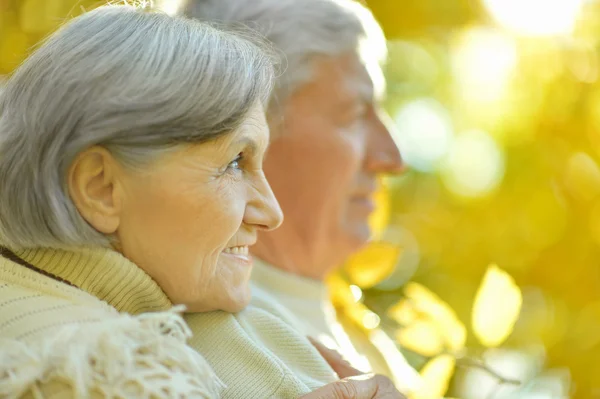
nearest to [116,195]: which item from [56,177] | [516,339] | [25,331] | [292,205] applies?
[56,177]

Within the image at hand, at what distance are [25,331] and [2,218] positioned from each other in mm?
166

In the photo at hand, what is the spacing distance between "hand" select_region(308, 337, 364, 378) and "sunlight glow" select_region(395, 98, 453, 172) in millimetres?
1560

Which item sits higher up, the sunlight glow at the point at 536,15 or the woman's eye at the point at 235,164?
the woman's eye at the point at 235,164

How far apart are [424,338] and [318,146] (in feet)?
1.36

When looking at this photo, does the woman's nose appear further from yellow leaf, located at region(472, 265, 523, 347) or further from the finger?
yellow leaf, located at region(472, 265, 523, 347)

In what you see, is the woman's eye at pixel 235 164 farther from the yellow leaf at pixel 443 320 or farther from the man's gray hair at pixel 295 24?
the yellow leaf at pixel 443 320

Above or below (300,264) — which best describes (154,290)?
above

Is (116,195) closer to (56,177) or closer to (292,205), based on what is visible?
(56,177)

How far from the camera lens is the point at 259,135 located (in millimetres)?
1137

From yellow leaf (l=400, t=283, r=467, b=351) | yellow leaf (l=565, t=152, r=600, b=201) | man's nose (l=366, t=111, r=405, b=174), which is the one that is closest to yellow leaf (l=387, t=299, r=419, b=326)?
yellow leaf (l=400, t=283, r=467, b=351)

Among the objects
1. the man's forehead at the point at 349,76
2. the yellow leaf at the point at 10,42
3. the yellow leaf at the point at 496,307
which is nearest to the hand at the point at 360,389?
the yellow leaf at the point at 496,307

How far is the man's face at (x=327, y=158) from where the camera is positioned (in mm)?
1693

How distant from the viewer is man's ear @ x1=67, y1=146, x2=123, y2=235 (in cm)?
104

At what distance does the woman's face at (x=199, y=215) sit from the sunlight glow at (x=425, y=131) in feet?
5.66
